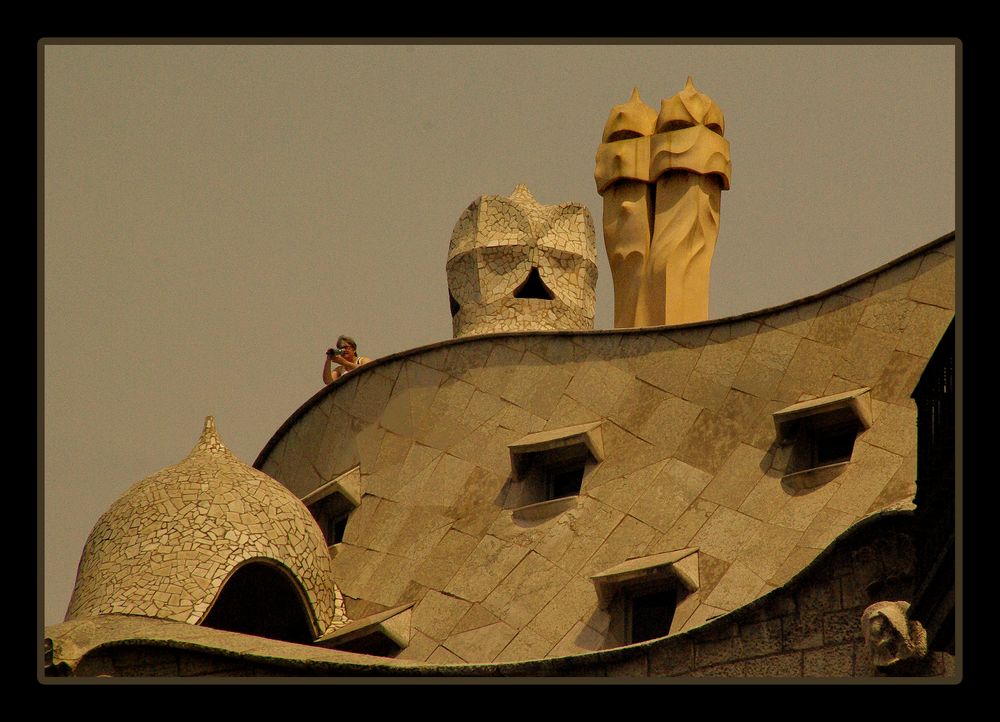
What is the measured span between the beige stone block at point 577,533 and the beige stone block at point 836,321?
1.96 m

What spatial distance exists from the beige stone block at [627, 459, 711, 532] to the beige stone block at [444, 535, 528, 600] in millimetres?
987

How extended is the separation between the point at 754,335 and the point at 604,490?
159cm

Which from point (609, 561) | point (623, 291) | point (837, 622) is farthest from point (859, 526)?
point (623, 291)

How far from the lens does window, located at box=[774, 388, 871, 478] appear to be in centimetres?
1614

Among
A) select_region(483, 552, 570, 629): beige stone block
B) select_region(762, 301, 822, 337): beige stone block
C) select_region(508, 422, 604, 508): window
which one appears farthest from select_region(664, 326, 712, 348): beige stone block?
select_region(483, 552, 570, 629): beige stone block

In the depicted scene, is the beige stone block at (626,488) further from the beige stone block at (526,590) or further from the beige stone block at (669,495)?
the beige stone block at (526,590)

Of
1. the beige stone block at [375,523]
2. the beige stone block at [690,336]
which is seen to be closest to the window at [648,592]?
the beige stone block at [690,336]

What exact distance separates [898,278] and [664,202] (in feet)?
11.4

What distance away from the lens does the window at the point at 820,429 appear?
1614cm

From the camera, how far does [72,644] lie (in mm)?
14914

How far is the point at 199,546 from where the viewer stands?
16.5 metres

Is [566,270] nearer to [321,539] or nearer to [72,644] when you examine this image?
[321,539]

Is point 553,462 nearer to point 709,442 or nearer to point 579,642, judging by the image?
point 709,442

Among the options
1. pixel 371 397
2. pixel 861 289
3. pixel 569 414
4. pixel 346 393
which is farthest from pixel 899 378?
pixel 346 393
